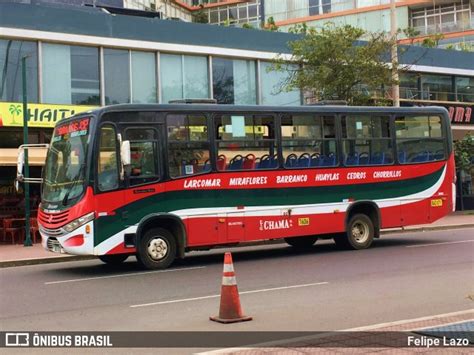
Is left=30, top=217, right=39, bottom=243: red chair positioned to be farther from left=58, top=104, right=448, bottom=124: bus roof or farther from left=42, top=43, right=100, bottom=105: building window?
left=58, top=104, right=448, bottom=124: bus roof

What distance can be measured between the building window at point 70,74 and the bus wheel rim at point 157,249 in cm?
1102

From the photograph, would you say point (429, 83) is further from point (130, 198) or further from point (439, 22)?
point (439, 22)

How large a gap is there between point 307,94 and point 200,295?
18462 mm

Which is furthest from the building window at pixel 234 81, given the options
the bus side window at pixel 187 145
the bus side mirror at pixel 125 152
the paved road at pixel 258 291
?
the bus side mirror at pixel 125 152

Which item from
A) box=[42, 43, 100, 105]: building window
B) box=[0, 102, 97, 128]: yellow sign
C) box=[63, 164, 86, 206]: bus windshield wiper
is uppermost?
box=[42, 43, 100, 105]: building window

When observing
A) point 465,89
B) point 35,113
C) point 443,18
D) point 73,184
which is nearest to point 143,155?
point 73,184

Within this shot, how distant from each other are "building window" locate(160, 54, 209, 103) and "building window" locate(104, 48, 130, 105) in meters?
1.49

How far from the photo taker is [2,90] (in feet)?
67.9

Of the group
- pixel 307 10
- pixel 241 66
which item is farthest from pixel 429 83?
pixel 307 10

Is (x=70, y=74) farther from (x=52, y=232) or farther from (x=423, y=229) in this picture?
(x=423, y=229)

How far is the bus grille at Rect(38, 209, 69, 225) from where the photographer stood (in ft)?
40.0

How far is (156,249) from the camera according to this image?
12.7 meters

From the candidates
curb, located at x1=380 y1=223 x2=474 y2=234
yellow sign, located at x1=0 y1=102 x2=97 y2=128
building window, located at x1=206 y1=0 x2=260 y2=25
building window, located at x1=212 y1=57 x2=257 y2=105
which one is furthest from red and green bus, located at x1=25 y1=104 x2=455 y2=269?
building window, located at x1=206 y1=0 x2=260 y2=25

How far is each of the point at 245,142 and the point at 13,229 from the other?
9.95 meters
